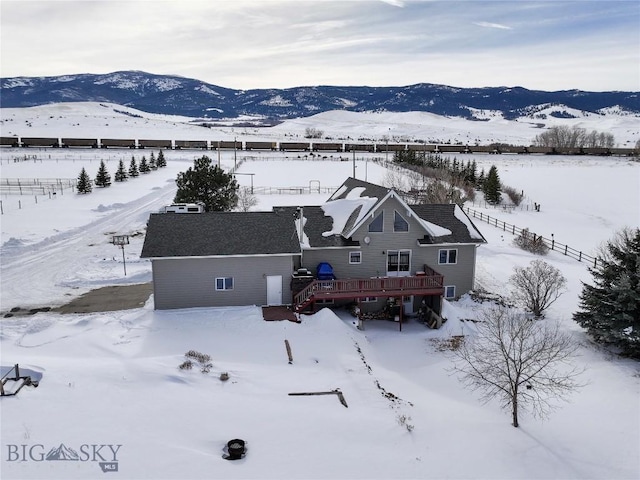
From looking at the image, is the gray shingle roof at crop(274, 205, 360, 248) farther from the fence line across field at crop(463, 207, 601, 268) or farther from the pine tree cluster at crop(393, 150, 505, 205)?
the pine tree cluster at crop(393, 150, 505, 205)

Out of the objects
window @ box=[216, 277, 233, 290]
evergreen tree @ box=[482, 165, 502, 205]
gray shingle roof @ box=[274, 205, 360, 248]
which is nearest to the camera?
window @ box=[216, 277, 233, 290]

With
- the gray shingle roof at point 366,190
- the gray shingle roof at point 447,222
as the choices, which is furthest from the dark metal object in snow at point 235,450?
the gray shingle roof at point 447,222

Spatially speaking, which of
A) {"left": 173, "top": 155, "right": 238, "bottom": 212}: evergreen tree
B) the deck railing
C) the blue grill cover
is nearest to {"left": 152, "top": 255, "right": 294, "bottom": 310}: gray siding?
the blue grill cover

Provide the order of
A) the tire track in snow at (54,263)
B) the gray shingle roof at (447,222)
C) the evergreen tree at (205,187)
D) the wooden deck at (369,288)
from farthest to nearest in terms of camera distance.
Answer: the evergreen tree at (205,187)
the gray shingle roof at (447,222)
the tire track in snow at (54,263)
the wooden deck at (369,288)

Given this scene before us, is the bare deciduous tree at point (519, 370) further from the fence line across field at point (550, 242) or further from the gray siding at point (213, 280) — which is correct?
the fence line across field at point (550, 242)

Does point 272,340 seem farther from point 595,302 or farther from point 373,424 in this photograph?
point 595,302

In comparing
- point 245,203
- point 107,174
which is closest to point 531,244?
point 245,203

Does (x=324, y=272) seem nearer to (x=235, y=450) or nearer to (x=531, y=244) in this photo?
(x=235, y=450)
